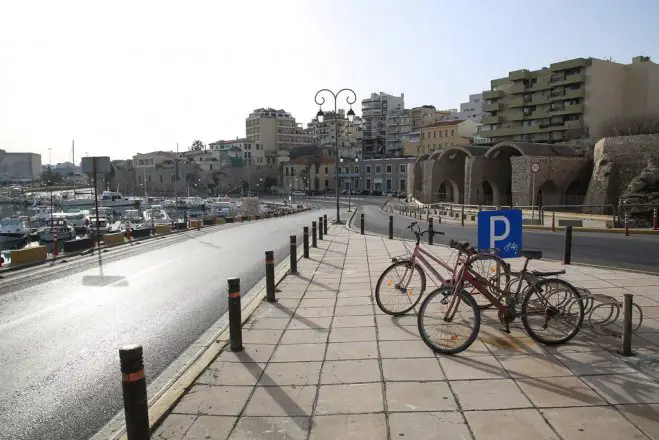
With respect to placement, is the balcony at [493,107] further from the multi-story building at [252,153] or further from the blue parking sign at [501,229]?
the blue parking sign at [501,229]

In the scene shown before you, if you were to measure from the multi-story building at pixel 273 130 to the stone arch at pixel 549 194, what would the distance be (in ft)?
361

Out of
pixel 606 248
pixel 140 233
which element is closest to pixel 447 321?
pixel 606 248

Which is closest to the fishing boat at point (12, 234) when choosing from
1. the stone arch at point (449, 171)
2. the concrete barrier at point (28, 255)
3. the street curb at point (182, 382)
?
the concrete barrier at point (28, 255)

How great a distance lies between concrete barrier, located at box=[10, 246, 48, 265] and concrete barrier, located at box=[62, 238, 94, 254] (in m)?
1.45

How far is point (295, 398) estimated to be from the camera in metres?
4.45

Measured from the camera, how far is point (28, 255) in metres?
14.2

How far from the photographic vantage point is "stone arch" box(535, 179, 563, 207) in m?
38.4

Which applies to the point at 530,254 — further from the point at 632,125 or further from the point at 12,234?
the point at 632,125

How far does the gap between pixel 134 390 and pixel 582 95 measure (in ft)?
252

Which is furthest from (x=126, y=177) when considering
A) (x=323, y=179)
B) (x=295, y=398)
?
(x=295, y=398)

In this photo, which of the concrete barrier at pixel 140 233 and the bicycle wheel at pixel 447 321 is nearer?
the bicycle wheel at pixel 447 321

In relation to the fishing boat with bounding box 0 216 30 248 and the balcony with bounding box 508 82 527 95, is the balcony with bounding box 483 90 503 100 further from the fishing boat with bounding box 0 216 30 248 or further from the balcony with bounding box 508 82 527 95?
the fishing boat with bounding box 0 216 30 248

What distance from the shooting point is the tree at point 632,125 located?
52.2 meters

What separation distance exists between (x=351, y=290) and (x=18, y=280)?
29.2 ft
